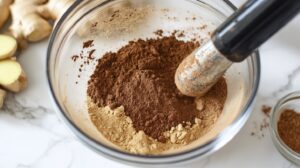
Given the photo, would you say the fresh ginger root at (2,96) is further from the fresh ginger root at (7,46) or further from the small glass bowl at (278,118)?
the small glass bowl at (278,118)

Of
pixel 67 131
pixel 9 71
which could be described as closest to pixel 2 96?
pixel 9 71

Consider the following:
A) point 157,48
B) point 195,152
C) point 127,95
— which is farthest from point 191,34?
point 195,152

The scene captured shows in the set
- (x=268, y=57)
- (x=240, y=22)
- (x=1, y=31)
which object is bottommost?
(x=1, y=31)

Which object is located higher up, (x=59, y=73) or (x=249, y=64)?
(x=249, y=64)

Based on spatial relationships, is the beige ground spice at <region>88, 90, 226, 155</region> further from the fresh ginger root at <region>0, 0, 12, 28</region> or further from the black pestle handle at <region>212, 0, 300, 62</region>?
the fresh ginger root at <region>0, 0, 12, 28</region>

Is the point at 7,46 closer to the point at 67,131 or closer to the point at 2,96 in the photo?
the point at 2,96

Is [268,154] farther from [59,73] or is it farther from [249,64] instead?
[59,73]
